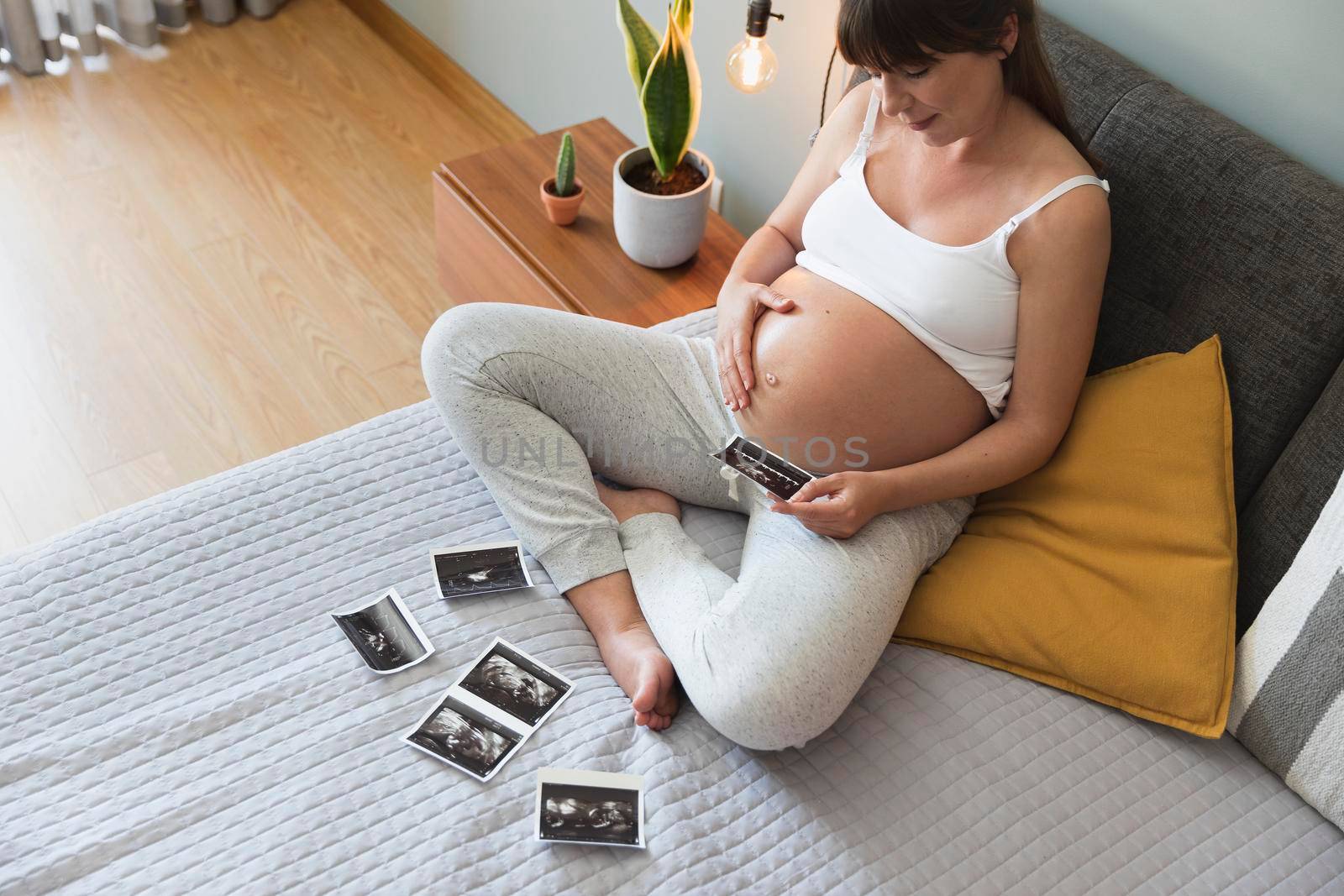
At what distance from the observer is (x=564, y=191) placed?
2.09 m

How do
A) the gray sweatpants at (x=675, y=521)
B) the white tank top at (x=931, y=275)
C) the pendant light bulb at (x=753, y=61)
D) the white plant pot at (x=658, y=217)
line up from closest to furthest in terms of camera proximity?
the gray sweatpants at (x=675, y=521), the white tank top at (x=931, y=275), the pendant light bulb at (x=753, y=61), the white plant pot at (x=658, y=217)

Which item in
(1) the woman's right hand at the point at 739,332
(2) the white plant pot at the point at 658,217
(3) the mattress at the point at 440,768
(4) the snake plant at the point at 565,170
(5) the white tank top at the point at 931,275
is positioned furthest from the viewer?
(4) the snake plant at the point at 565,170

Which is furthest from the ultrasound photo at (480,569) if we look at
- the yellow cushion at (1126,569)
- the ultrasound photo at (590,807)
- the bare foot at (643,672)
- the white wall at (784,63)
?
the white wall at (784,63)

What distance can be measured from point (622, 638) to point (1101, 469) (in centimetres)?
61

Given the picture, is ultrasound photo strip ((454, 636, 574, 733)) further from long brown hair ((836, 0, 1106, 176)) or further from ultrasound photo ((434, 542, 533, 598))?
long brown hair ((836, 0, 1106, 176))

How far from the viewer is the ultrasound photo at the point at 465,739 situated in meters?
1.22

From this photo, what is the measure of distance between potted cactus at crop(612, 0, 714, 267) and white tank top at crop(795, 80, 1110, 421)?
44 centimetres

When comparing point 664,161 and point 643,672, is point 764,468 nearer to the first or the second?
point 643,672

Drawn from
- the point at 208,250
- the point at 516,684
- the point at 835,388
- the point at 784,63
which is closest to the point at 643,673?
the point at 516,684

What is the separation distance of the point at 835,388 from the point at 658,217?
0.65 meters

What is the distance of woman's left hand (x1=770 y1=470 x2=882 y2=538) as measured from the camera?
1.31 meters

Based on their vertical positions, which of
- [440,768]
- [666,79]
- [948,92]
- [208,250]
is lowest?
[208,250]

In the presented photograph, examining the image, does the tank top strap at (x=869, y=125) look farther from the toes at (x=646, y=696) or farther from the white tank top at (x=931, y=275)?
the toes at (x=646, y=696)

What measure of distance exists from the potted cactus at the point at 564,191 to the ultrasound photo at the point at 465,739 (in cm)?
107
